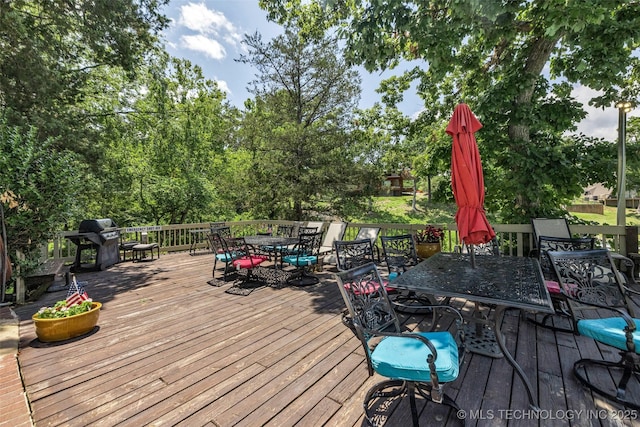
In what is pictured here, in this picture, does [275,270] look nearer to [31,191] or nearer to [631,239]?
[31,191]

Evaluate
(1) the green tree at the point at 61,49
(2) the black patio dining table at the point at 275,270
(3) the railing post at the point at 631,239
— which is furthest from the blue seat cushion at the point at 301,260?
(1) the green tree at the point at 61,49

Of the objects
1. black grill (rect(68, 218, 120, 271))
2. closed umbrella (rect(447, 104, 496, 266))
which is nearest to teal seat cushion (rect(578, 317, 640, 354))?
closed umbrella (rect(447, 104, 496, 266))

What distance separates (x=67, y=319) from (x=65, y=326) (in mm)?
84

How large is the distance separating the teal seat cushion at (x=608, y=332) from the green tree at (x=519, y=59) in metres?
3.51

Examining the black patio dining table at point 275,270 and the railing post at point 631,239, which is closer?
the railing post at point 631,239

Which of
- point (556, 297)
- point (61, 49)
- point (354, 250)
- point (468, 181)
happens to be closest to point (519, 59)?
point (468, 181)

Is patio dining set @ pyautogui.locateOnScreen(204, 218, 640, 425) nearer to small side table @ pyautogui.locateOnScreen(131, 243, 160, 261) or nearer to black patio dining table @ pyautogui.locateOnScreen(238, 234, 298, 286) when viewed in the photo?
black patio dining table @ pyautogui.locateOnScreen(238, 234, 298, 286)

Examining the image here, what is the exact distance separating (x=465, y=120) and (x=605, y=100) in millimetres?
5739

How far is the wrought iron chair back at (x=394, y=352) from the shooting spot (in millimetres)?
1531

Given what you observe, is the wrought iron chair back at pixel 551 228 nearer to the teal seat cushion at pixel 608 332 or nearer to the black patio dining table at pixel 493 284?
the black patio dining table at pixel 493 284

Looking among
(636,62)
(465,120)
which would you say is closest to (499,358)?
(465,120)

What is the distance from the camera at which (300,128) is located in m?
9.01

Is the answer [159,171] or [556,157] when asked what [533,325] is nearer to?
[556,157]

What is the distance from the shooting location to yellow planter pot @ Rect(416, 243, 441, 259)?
542 centimetres
